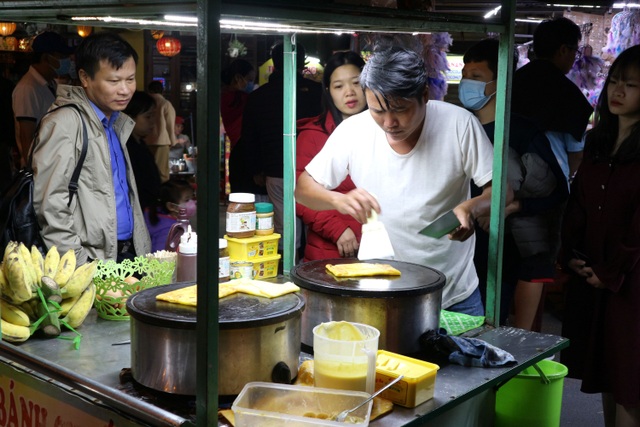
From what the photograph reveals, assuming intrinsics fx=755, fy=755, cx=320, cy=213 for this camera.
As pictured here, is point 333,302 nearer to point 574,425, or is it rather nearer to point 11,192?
point 11,192

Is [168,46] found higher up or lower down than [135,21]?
higher up

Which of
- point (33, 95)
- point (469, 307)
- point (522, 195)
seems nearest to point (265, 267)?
point (469, 307)

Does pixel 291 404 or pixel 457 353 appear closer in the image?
pixel 291 404

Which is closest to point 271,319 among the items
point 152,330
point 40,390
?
point 152,330

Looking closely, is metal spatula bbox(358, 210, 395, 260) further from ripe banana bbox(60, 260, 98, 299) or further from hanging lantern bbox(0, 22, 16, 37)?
hanging lantern bbox(0, 22, 16, 37)

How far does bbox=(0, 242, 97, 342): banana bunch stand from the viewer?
7.14 feet

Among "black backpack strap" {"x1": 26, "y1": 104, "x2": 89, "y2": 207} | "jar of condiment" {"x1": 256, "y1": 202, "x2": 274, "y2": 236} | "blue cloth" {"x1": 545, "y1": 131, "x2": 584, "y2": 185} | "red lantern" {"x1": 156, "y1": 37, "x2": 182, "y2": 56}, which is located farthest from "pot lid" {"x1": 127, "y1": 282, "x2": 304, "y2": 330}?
"red lantern" {"x1": 156, "y1": 37, "x2": 182, "y2": 56}

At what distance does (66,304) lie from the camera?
7.54 feet

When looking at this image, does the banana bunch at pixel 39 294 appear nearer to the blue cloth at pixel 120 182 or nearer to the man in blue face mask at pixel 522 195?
the blue cloth at pixel 120 182

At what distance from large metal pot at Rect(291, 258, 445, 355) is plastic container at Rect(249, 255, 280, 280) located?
1.70 ft

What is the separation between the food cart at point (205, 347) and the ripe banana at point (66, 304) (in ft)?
0.25

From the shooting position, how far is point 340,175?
3.04 metres

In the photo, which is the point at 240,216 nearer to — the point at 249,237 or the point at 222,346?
the point at 249,237

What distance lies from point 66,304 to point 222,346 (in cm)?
81
